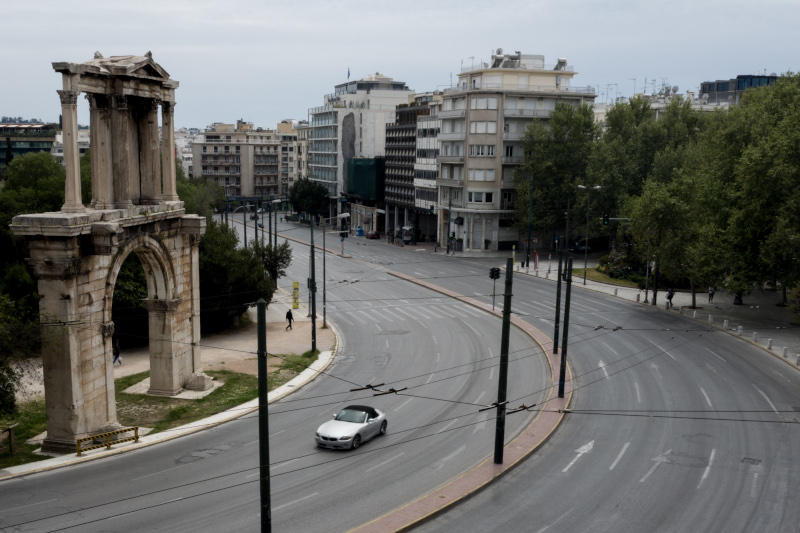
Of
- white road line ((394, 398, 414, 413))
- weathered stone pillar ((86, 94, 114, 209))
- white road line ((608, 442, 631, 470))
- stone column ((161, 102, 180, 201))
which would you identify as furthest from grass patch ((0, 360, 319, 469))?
white road line ((608, 442, 631, 470))

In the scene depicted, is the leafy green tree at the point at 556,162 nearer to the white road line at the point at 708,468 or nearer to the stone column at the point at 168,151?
the stone column at the point at 168,151

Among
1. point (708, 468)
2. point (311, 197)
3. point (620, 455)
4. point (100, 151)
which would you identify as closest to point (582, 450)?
point (620, 455)

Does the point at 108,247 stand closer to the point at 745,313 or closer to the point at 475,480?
the point at 475,480

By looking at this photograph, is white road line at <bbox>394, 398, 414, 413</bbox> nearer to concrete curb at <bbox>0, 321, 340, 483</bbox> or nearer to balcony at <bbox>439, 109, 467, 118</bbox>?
concrete curb at <bbox>0, 321, 340, 483</bbox>

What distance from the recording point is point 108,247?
1075 inches

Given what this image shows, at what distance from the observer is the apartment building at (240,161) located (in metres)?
172

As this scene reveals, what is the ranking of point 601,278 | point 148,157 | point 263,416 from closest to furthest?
point 263,416
point 148,157
point 601,278

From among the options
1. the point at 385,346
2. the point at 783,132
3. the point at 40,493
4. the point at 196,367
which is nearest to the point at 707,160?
the point at 783,132

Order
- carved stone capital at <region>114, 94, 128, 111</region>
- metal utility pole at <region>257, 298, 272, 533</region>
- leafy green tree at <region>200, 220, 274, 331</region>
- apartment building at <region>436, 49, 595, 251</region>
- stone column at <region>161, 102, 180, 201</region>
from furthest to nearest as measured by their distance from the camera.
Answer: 1. apartment building at <region>436, 49, 595, 251</region>
2. leafy green tree at <region>200, 220, 274, 331</region>
3. stone column at <region>161, 102, 180, 201</region>
4. carved stone capital at <region>114, 94, 128, 111</region>
5. metal utility pole at <region>257, 298, 272, 533</region>

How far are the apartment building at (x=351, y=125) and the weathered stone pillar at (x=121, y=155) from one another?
99195 mm

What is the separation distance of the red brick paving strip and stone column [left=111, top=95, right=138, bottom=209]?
672 inches

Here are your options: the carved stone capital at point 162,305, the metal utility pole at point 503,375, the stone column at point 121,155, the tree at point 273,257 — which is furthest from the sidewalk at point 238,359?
the metal utility pole at point 503,375

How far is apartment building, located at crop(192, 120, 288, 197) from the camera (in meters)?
172

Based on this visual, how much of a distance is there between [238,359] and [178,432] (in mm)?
13044
